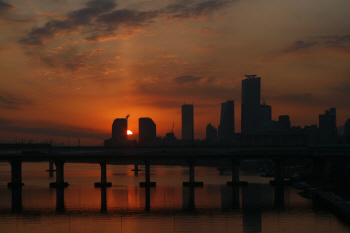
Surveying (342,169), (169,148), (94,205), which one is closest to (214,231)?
(94,205)

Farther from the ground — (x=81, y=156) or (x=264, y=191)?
(x=81, y=156)

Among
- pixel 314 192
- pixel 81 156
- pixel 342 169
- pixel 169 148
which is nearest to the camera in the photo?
pixel 314 192

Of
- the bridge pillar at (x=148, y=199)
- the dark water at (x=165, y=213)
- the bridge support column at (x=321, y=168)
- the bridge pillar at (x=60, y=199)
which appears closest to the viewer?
the dark water at (x=165, y=213)

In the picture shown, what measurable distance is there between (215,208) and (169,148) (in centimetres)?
8661

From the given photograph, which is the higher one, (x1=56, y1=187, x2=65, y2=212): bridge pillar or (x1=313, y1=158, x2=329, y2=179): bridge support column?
(x1=313, y1=158, x2=329, y2=179): bridge support column

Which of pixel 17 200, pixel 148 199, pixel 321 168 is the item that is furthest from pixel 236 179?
pixel 17 200

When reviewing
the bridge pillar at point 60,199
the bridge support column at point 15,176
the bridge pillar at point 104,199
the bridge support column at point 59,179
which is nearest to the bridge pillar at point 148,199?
the bridge pillar at point 104,199

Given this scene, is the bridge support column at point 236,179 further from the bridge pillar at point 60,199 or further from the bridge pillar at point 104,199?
the bridge pillar at point 60,199

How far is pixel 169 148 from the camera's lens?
6737 inches

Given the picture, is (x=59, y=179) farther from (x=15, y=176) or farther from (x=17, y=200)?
(x=17, y=200)

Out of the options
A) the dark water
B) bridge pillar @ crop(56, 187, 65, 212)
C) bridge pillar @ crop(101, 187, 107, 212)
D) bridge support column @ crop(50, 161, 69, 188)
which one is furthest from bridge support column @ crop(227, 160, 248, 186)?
bridge pillar @ crop(56, 187, 65, 212)

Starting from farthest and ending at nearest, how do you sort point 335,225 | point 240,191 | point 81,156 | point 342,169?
1. point 342,169
2. point 81,156
3. point 240,191
4. point 335,225

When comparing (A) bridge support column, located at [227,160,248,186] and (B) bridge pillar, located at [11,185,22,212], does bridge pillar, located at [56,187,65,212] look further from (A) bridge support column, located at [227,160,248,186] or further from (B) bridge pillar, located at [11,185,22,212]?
(A) bridge support column, located at [227,160,248,186]

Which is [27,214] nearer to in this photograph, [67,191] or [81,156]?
[67,191]
